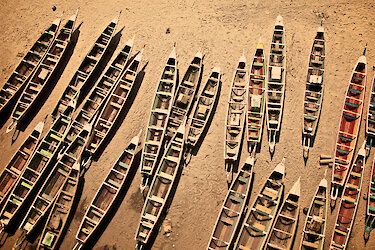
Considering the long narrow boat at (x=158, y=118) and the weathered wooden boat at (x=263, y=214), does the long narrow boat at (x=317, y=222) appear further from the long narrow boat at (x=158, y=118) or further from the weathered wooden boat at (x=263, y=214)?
the long narrow boat at (x=158, y=118)

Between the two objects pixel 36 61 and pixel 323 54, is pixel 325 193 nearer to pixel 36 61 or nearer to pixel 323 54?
pixel 323 54

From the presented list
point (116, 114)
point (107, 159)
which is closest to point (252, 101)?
point (116, 114)

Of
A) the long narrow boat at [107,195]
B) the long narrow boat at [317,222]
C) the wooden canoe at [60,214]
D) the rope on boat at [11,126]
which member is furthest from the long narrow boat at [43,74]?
the long narrow boat at [317,222]

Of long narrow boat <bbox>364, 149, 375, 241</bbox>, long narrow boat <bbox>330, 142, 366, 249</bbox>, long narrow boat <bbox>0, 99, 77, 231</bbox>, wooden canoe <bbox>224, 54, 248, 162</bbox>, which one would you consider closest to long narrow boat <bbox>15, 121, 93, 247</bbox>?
long narrow boat <bbox>0, 99, 77, 231</bbox>

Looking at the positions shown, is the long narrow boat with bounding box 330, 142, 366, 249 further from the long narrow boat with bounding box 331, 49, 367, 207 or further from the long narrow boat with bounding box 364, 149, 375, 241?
A: the long narrow boat with bounding box 364, 149, 375, 241

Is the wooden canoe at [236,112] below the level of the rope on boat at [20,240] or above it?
above

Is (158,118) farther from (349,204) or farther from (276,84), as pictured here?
(349,204)
